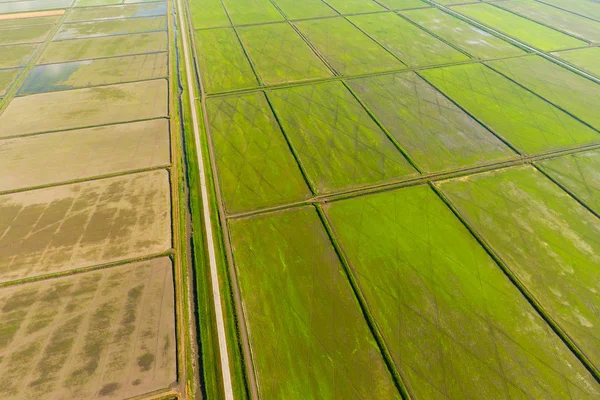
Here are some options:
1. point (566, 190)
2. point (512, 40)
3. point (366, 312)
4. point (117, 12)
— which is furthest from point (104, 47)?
point (512, 40)

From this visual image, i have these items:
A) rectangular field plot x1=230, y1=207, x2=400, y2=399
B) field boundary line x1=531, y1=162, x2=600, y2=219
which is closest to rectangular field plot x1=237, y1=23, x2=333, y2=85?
rectangular field plot x1=230, y1=207, x2=400, y2=399

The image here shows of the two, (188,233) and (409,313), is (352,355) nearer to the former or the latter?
(409,313)

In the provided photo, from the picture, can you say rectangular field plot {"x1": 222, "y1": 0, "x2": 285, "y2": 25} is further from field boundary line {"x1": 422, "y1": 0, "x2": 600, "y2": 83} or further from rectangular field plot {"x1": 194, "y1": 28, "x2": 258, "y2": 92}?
field boundary line {"x1": 422, "y1": 0, "x2": 600, "y2": 83}

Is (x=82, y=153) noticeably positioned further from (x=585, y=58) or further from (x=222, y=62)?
(x=585, y=58)

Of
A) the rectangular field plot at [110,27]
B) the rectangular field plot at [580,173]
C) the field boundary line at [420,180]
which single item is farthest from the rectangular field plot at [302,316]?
the rectangular field plot at [110,27]

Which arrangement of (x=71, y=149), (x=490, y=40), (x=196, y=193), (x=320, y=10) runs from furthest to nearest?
(x=320, y=10) < (x=490, y=40) < (x=71, y=149) < (x=196, y=193)

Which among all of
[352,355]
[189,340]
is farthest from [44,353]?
[352,355]

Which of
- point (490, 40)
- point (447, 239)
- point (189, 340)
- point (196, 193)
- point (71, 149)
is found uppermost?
point (490, 40)
